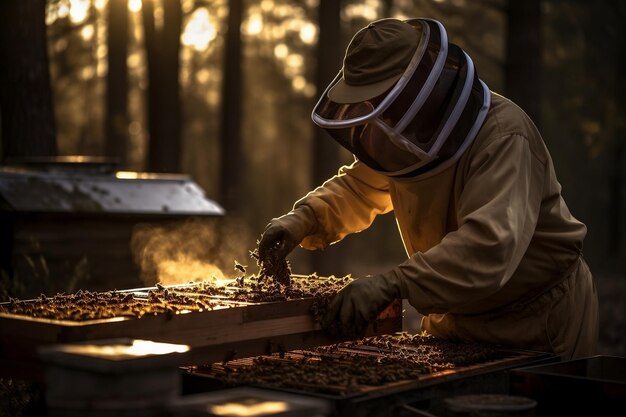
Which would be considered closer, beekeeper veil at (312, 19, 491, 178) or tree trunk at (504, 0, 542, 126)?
beekeeper veil at (312, 19, 491, 178)

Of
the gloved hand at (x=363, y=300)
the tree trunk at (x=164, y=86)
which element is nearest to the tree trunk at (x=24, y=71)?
the tree trunk at (x=164, y=86)

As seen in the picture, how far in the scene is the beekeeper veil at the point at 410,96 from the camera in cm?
361

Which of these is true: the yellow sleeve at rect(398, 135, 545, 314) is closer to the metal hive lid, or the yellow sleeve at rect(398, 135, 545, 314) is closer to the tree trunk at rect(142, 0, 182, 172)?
the metal hive lid

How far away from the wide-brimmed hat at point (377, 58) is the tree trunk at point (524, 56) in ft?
22.4

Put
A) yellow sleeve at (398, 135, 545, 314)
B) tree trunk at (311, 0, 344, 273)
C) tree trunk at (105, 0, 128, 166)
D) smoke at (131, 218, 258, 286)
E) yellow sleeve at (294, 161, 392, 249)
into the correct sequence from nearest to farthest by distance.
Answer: yellow sleeve at (398, 135, 545, 314), yellow sleeve at (294, 161, 392, 249), smoke at (131, 218, 258, 286), tree trunk at (311, 0, 344, 273), tree trunk at (105, 0, 128, 166)

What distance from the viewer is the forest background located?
33.2 ft

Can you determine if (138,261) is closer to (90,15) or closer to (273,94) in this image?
(90,15)

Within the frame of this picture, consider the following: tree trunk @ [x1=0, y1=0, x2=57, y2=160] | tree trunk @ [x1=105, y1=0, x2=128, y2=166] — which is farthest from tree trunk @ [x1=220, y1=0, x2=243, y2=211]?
tree trunk @ [x1=0, y1=0, x2=57, y2=160]

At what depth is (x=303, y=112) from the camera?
34.1 metres

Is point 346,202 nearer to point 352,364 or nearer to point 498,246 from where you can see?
point 498,246

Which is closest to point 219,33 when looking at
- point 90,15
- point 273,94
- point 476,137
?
point 90,15

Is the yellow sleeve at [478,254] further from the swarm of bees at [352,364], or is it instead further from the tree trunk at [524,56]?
the tree trunk at [524,56]

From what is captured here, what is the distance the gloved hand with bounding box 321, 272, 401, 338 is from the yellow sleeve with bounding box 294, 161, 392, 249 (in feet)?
3.30

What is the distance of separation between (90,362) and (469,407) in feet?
3.57
